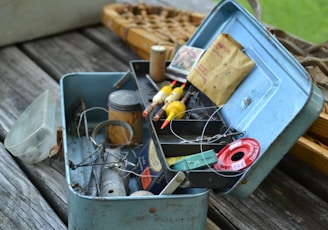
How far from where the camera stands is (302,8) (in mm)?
2689

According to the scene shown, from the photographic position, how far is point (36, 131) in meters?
1.07

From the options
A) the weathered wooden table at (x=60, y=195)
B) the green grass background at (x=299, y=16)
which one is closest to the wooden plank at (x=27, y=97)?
the weathered wooden table at (x=60, y=195)

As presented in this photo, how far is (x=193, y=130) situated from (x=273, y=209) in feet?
0.68

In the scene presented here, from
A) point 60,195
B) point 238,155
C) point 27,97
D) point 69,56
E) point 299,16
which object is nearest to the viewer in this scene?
point 238,155

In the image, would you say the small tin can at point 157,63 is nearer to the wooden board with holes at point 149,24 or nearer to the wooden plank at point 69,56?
the wooden board with holes at point 149,24

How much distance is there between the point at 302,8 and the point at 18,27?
1.67 m

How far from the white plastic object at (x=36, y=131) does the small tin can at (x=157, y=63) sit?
23 centimetres

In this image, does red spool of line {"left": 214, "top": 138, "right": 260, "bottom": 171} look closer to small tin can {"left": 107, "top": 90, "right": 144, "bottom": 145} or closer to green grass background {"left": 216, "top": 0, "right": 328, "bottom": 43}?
small tin can {"left": 107, "top": 90, "right": 144, "bottom": 145}

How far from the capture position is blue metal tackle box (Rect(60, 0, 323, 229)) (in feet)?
2.65

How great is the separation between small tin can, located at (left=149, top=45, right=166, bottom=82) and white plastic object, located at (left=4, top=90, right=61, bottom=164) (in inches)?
8.9

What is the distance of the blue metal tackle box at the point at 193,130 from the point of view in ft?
2.65

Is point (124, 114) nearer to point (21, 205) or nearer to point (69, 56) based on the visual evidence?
point (21, 205)

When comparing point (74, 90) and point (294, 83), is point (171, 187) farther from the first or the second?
point (74, 90)

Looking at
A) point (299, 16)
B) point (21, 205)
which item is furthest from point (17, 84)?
point (299, 16)
